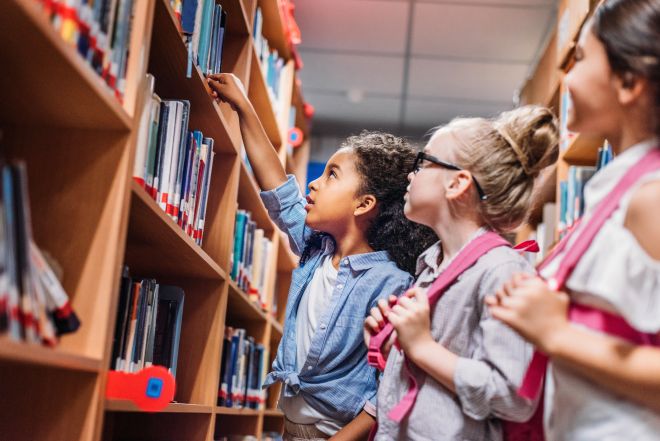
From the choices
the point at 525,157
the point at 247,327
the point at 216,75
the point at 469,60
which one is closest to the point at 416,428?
the point at 525,157

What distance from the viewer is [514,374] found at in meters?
1.21

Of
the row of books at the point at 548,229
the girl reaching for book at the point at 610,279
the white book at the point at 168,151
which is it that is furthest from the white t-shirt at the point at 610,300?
the row of books at the point at 548,229

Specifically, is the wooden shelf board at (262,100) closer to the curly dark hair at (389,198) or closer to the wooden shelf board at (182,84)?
the wooden shelf board at (182,84)

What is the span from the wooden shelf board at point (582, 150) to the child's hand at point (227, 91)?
1.42m

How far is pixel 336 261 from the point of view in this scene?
205 centimetres

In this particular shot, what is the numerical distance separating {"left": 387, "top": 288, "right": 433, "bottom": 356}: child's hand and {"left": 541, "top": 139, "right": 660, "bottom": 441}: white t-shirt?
0.26 m

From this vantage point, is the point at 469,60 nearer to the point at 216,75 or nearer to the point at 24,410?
the point at 216,75

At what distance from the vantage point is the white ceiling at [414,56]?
3977 millimetres

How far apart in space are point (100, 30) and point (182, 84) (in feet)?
2.04

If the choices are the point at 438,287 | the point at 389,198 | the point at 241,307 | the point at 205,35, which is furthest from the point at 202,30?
the point at 241,307

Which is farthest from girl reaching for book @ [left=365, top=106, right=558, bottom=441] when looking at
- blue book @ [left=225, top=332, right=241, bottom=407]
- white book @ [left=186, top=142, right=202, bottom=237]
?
blue book @ [left=225, top=332, right=241, bottom=407]

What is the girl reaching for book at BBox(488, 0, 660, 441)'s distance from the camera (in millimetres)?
962

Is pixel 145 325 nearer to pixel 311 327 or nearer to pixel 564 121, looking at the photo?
pixel 311 327

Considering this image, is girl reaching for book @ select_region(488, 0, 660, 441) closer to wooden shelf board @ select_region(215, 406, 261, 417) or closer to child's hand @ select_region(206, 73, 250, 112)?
child's hand @ select_region(206, 73, 250, 112)
